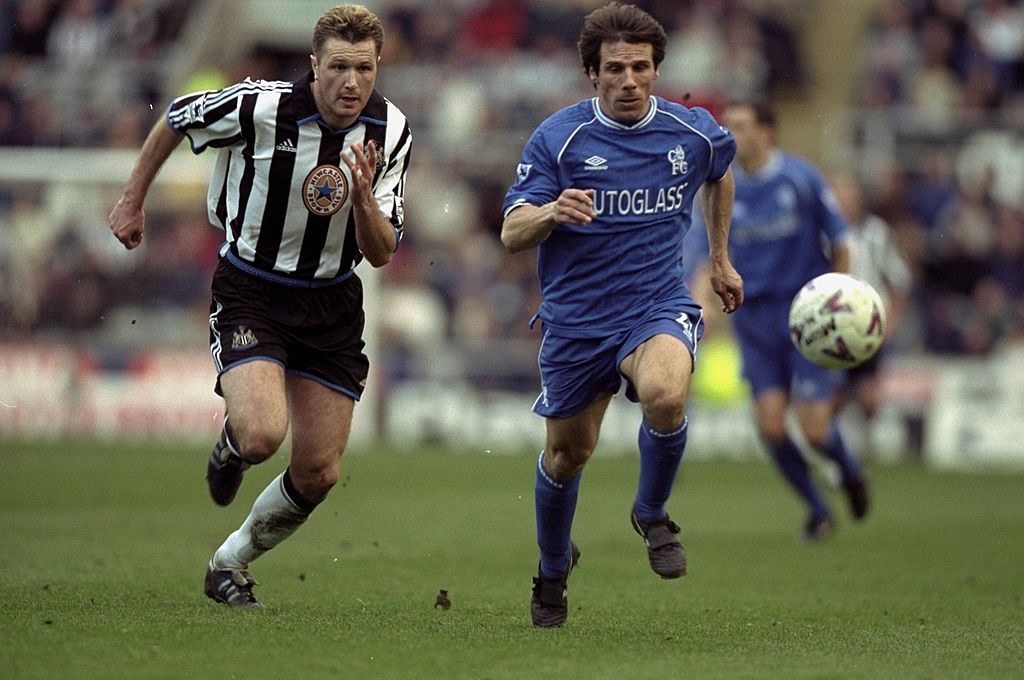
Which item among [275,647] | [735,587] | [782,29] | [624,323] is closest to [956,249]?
[782,29]

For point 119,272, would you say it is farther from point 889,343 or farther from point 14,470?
point 889,343

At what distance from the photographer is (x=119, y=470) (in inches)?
579

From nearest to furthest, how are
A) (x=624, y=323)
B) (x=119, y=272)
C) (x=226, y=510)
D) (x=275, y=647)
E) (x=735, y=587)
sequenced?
1. (x=275, y=647)
2. (x=624, y=323)
3. (x=735, y=587)
4. (x=226, y=510)
5. (x=119, y=272)

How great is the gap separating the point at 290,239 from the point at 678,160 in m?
1.70

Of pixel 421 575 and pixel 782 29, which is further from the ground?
pixel 782 29

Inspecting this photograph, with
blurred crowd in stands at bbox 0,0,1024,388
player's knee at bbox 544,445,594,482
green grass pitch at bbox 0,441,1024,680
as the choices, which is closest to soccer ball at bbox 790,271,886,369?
green grass pitch at bbox 0,441,1024,680

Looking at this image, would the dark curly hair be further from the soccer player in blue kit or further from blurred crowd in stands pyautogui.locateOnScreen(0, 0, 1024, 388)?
blurred crowd in stands pyautogui.locateOnScreen(0, 0, 1024, 388)

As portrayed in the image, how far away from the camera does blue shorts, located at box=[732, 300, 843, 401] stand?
10.9 metres

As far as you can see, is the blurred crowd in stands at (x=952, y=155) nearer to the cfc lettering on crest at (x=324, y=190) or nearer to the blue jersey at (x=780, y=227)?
the blue jersey at (x=780, y=227)

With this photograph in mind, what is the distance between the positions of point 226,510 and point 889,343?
9074 mm

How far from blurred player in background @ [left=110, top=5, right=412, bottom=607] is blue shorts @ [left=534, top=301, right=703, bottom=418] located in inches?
34.2

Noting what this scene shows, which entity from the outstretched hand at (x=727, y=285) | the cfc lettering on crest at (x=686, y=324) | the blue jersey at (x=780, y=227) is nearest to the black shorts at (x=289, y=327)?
the cfc lettering on crest at (x=686, y=324)

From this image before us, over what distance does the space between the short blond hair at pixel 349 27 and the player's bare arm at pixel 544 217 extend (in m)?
0.95

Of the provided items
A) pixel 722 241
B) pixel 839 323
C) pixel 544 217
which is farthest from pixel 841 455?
pixel 544 217
